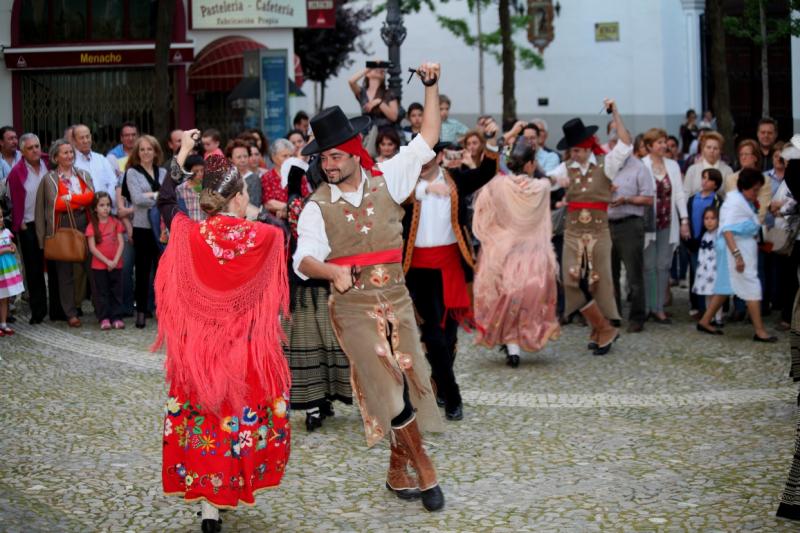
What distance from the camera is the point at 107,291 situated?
13008 mm

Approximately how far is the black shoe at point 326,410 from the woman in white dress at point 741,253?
464 cm

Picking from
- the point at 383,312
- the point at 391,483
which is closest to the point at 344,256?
the point at 383,312

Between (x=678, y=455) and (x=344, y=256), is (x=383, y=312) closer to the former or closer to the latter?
(x=344, y=256)

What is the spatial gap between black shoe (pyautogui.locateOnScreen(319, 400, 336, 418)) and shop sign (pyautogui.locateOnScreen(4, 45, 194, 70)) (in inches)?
694

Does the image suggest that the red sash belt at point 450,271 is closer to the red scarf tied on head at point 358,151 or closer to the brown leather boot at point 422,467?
the red scarf tied on head at point 358,151

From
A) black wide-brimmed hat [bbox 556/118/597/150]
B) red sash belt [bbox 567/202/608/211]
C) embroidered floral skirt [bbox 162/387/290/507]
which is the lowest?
embroidered floral skirt [bbox 162/387/290/507]

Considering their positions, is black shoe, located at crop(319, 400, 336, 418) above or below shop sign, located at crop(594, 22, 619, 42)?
below

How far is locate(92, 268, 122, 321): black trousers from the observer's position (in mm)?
12961

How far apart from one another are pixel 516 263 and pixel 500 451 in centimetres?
299

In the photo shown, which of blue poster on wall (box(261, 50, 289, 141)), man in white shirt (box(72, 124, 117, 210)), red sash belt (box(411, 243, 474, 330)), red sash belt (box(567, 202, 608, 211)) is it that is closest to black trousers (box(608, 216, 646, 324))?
red sash belt (box(567, 202, 608, 211))

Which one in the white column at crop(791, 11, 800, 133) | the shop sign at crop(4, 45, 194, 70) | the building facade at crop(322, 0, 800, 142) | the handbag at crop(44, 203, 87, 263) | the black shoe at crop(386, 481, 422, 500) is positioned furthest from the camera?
the building facade at crop(322, 0, 800, 142)

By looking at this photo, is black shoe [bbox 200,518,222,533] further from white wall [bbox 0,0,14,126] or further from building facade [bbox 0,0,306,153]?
white wall [bbox 0,0,14,126]

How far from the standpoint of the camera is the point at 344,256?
248 inches

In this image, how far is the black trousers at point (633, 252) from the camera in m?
12.2
